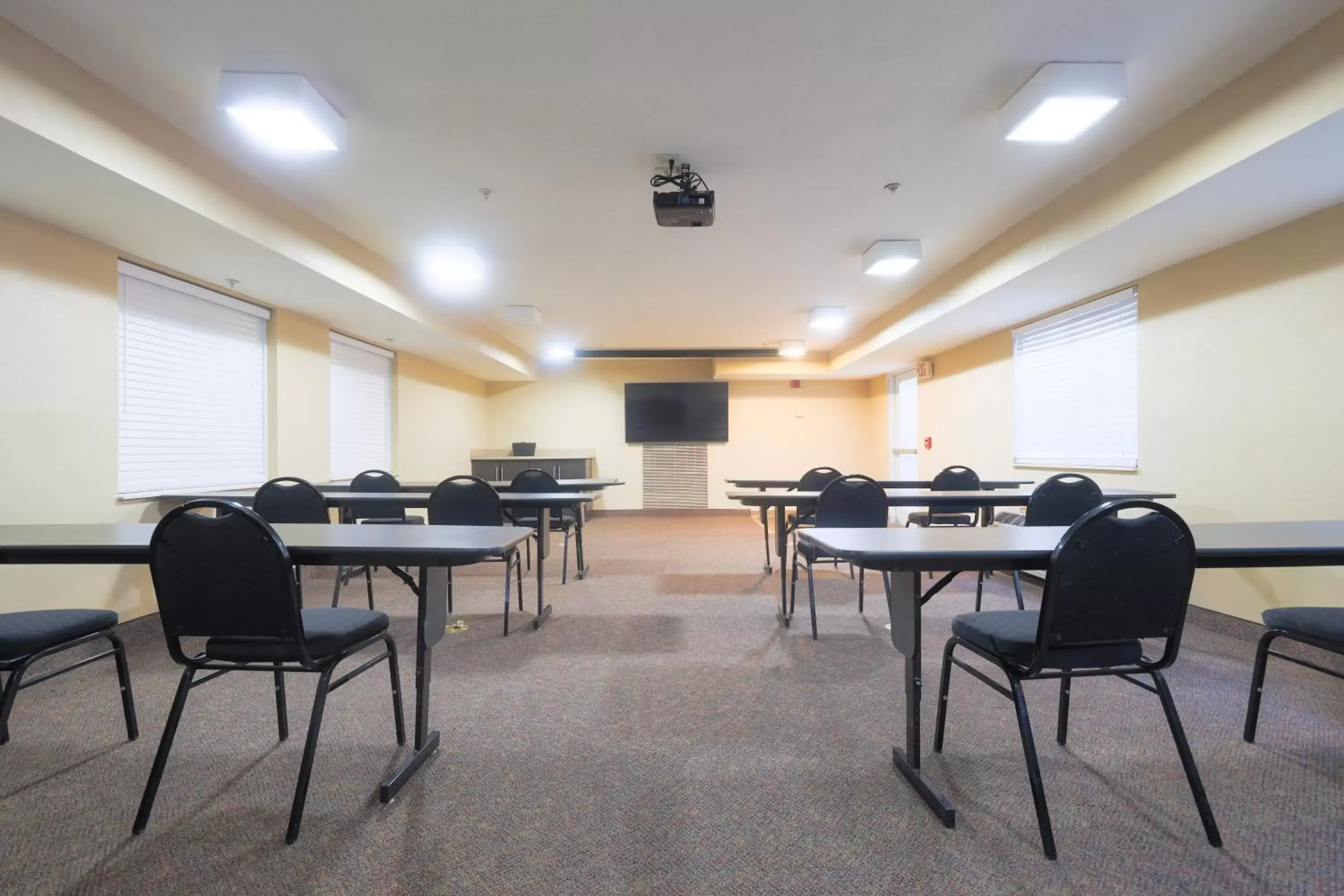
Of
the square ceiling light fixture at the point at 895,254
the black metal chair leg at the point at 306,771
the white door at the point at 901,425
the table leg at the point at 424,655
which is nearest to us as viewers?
the black metal chair leg at the point at 306,771

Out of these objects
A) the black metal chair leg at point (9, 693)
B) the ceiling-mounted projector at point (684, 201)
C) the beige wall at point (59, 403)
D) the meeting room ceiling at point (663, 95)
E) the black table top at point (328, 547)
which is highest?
the meeting room ceiling at point (663, 95)

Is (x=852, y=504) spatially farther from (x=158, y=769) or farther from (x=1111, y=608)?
(x=158, y=769)

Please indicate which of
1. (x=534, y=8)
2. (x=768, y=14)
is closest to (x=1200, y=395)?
(x=768, y=14)

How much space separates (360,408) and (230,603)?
15.7 feet

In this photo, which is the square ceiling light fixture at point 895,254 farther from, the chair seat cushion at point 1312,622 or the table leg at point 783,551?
the chair seat cushion at point 1312,622

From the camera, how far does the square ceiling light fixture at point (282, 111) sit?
2.14 meters

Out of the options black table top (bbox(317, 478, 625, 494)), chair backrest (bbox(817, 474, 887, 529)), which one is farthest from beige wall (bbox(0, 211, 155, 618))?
chair backrest (bbox(817, 474, 887, 529))

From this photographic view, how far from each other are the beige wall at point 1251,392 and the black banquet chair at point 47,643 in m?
5.22

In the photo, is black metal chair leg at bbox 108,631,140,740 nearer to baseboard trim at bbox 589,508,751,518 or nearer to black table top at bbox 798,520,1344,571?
black table top at bbox 798,520,1344,571

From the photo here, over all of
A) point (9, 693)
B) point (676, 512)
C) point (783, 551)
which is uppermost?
point (783, 551)

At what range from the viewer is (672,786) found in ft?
5.39

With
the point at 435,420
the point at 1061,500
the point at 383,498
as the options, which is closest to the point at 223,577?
the point at 383,498

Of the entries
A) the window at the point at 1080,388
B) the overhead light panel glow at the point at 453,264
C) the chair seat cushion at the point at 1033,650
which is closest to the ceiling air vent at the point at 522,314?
the overhead light panel glow at the point at 453,264

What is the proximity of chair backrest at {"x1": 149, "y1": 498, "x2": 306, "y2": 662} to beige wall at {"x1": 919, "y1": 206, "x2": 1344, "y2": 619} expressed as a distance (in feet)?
14.7
